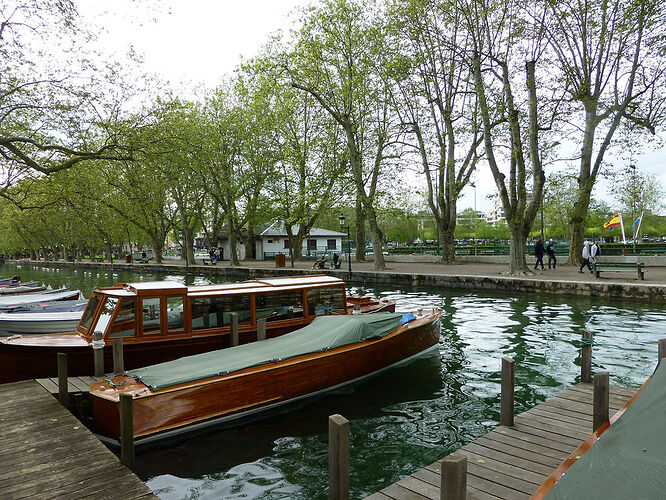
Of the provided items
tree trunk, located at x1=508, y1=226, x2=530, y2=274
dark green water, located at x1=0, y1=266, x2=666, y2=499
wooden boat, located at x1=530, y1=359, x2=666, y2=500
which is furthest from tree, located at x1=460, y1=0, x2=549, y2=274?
wooden boat, located at x1=530, y1=359, x2=666, y2=500

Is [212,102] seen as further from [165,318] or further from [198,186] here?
[165,318]

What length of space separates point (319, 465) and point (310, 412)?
1593 millimetres

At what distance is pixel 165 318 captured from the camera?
7.89 meters

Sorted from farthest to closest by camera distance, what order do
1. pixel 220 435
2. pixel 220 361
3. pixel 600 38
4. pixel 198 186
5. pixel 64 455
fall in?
pixel 198 186 < pixel 600 38 < pixel 220 361 < pixel 220 435 < pixel 64 455

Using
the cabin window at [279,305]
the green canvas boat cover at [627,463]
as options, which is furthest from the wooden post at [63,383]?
the green canvas boat cover at [627,463]

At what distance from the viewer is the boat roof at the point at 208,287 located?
7.74 metres

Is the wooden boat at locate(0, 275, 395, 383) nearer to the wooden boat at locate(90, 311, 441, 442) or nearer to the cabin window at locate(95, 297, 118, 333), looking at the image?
the cabin window at locate(95, 297, 118, 333)

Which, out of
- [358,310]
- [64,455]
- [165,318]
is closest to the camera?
[64,455]

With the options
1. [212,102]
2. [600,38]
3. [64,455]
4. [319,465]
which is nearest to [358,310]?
[319,465]

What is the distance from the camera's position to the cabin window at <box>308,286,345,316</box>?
9648 mm

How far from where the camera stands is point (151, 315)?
781cm

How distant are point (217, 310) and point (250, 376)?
2.50m

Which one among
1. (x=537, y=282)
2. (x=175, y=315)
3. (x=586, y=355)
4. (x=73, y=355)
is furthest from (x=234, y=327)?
(x=537, y=282)

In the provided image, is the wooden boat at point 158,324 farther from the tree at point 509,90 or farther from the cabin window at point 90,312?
the tree at point 509,90
